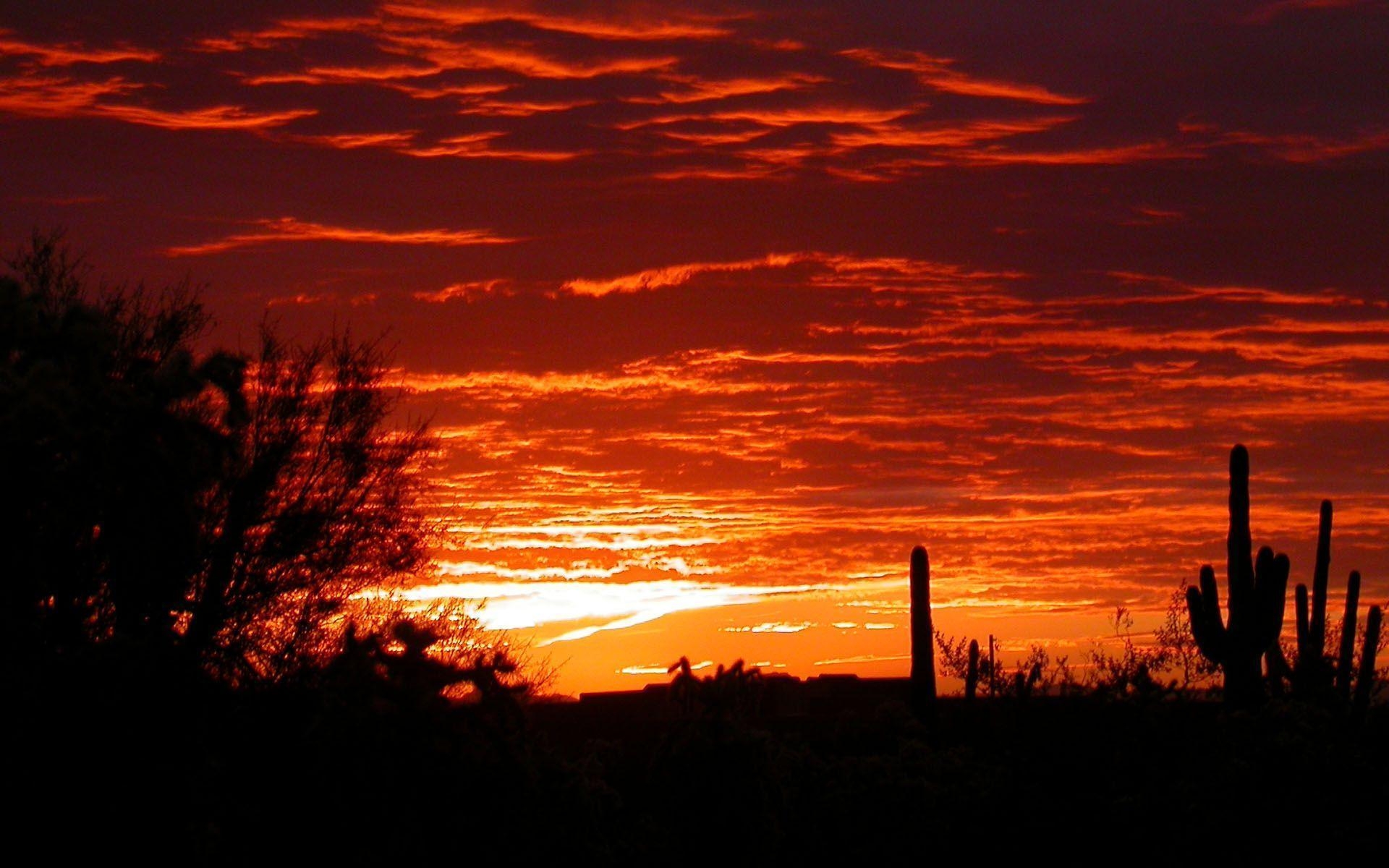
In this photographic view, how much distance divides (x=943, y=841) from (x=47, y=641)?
35.9 feet

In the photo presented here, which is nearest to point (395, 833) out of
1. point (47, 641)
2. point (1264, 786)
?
point (47, 641)

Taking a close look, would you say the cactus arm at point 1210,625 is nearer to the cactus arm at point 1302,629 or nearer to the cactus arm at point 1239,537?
the cactus arm at point 1239,537

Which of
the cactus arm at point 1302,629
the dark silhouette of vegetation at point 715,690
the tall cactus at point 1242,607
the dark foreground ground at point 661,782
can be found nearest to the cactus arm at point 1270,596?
the tall cactus at point 1242,607

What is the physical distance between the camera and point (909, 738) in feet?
65.0

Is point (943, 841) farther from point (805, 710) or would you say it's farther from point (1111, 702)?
point (805, 710)

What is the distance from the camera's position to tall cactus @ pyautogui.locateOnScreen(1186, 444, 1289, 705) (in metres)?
24.5

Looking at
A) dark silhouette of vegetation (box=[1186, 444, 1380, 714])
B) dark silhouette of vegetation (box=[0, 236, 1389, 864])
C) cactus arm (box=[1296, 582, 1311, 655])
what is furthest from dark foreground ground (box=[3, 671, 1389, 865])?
cactus arm (box=[1296, 582, 1311, 655])

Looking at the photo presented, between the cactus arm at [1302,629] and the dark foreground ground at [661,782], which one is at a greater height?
the cactus arm at [1302,629]

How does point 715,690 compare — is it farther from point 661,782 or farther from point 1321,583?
point 1321,583

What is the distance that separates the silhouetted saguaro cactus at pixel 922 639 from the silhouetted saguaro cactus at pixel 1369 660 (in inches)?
339

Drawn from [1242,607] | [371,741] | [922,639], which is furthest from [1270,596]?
[371,741]

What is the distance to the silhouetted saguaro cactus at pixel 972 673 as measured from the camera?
30.4 meters

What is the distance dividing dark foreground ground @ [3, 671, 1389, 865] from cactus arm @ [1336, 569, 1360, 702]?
7.71 m

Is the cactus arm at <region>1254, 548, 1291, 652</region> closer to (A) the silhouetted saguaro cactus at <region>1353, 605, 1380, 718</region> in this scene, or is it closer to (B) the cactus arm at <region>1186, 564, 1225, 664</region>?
(B) the cactus arm at <region>1186, 564, 1225, 664</region>
